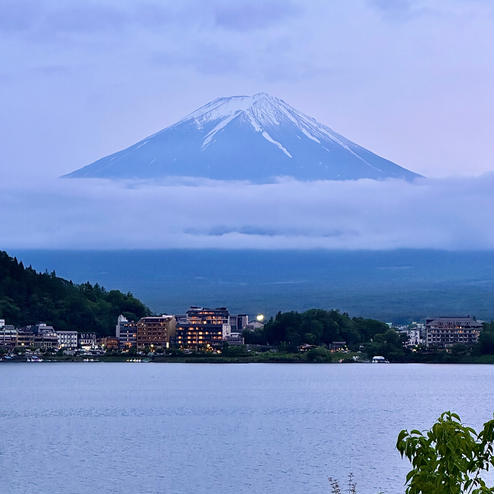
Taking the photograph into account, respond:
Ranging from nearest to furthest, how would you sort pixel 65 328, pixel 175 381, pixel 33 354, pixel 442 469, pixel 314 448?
pixel 442 469 < pixel 314 448 < pixel 175 381 < pixel 33 354 < pixel 65 328

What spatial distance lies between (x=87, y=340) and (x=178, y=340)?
13537 millimetres

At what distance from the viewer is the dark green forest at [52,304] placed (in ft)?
553

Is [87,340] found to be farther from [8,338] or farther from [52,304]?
[8,338]

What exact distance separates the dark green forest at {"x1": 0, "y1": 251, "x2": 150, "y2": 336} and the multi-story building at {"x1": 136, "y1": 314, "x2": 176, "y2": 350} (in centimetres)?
916

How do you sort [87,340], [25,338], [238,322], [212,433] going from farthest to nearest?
[238,322] → [87,340] → [25,338] → [212,433]

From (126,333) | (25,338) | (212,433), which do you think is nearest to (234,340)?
(126,333)

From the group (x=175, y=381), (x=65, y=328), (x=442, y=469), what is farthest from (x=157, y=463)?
(x=65, y=328)

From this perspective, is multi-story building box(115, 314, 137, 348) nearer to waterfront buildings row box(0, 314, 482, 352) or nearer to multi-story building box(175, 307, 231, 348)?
waterfront buildings row box(0, 314, 482, 352)

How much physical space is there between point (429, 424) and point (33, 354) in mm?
108607

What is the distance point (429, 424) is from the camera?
54.5m

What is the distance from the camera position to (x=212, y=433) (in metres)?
50.1

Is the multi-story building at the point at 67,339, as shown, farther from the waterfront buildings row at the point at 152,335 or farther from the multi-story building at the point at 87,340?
the multi-story building at the point at 87,340

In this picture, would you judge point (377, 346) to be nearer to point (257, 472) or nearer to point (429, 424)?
point (429, 424)

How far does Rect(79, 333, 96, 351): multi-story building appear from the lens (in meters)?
162
